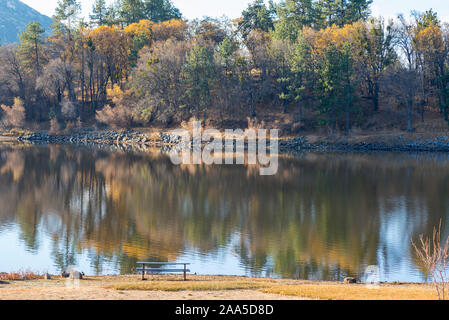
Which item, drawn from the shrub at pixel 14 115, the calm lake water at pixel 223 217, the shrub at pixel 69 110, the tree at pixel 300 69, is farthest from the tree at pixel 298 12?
the shrub at pixel 14 115

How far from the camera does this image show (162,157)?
2272 inches

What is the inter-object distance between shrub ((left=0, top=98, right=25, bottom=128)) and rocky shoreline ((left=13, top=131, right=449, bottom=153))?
369 cm

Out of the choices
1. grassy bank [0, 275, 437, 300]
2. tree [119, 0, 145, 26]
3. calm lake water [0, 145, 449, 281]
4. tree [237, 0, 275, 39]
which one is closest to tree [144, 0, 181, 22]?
tree [119, 0, 145, 26]

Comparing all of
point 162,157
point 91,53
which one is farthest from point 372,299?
point 91,53

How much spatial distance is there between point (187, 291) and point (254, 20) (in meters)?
79.4

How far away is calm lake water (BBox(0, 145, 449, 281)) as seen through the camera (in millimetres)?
20531

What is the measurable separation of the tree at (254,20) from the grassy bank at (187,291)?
76.4 meters

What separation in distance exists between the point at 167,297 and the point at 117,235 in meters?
11.5

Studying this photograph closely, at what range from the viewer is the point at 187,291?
14.4m

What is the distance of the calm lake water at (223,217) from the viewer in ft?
67.4

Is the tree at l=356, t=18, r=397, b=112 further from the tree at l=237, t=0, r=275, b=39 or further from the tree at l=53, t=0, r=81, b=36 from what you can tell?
the tree at l=53, t=0, r=81, b=36

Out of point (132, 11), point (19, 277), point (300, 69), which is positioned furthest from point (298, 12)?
point (19, 277)

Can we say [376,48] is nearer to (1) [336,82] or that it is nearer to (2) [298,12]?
(1) [336,82]

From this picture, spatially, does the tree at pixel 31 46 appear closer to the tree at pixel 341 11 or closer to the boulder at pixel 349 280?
the tree at pixel 341 11
